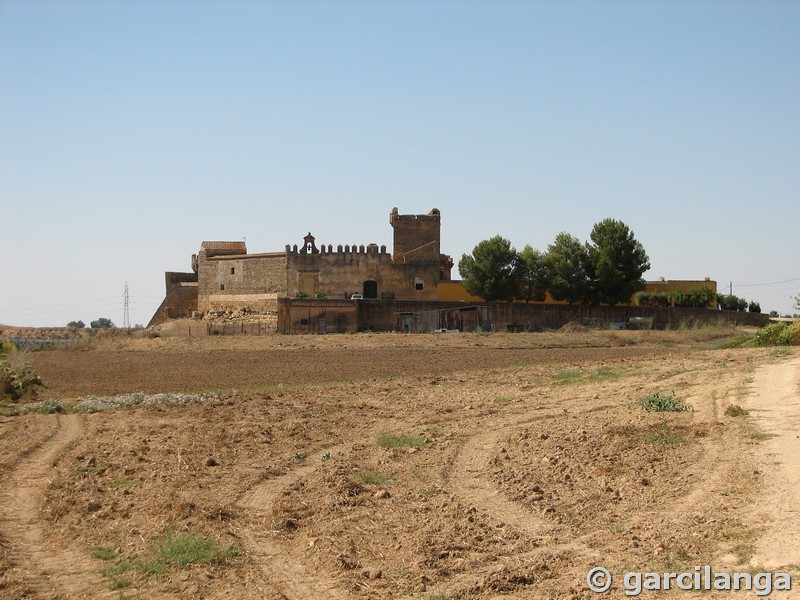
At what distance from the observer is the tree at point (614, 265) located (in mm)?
56562

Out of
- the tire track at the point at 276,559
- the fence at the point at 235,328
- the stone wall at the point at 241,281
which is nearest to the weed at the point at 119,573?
the tire track at the point at 276,559

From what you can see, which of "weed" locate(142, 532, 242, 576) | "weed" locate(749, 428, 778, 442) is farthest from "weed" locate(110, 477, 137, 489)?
"weed" locate(749, 428, 778, 442)

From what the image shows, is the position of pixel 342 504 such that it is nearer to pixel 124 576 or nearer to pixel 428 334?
pixel 124 576

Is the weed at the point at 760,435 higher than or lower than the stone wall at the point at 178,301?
lower

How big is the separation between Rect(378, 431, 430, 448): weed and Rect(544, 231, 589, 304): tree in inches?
1686

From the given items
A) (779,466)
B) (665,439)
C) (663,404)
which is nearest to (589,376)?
(663,404)

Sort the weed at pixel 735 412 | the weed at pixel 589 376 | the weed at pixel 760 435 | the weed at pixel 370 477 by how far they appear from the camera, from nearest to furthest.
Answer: the weed at pixel 370 477 → the weed at pixel 760 435 → the weed at pixel 735 412 → the weed at pixel 589 376

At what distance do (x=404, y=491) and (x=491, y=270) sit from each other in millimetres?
46538

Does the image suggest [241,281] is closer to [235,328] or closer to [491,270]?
[235,328]

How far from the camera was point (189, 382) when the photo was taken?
2850 cm

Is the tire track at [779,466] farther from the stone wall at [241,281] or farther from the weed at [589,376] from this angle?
the stone wall at [241,281]

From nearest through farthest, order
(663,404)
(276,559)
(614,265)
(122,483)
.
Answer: (276,559), (122,483), (663,404), (614,265)

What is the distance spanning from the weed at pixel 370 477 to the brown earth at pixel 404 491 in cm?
3

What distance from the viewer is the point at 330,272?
5797cm
